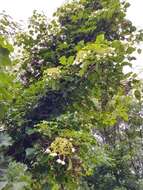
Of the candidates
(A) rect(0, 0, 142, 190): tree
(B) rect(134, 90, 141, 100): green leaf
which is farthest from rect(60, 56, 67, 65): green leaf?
(B) rect(134, 90, 141, 100): green leaf

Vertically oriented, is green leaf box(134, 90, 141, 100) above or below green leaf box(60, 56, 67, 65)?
below

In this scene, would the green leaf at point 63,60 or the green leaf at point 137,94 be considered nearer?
the green leaf at point 63,60

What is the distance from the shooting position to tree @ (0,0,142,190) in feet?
7.78

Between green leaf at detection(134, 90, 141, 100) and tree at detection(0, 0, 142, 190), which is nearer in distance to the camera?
tree at detection(0, 0, 142, 190)

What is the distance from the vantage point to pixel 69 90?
2.66 meters

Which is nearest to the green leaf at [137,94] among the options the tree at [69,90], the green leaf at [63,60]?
the tree at [69,90]

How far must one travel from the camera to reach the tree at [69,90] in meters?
2.37

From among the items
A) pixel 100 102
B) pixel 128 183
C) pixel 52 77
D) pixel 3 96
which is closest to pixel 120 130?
pixel 128 183

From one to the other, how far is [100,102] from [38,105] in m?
0.52

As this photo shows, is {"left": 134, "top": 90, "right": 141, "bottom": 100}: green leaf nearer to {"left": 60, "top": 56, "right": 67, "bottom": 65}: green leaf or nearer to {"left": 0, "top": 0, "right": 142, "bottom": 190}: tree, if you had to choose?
{"left": 0, "top": 0, "right": 142, "bottom": 190}: tree

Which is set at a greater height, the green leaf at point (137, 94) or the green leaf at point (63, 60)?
the green leaf at point (63, 60)

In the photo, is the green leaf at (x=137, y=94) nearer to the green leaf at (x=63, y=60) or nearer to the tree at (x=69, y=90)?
the tree at (x=69, y=90)

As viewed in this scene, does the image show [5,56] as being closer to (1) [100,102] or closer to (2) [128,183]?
(1) [100,102]

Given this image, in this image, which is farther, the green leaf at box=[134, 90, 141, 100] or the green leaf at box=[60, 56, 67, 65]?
the green leaf at box=[134, 90, 141, 100]
